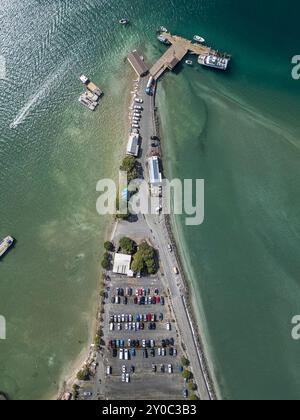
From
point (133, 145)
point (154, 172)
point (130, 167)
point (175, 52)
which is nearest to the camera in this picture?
point (130, 167)

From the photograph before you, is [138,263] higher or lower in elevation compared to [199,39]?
lower

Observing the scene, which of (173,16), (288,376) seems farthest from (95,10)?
(288,376)

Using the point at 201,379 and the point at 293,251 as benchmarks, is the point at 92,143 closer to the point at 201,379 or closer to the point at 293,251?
the point at 293,251

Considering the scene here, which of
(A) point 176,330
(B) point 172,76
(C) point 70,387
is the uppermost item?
(B) point 172,76

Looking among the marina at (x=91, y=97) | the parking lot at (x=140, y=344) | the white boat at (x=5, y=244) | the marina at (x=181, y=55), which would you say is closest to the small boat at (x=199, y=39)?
the marina at (x=181, y=55)

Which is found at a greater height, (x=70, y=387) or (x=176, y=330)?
(x=176, y=330)

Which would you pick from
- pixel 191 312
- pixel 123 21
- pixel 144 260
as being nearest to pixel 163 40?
pixel 123 21

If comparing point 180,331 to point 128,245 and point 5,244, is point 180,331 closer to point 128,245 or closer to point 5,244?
point 128,245

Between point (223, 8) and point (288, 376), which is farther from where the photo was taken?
point (223, 8)
